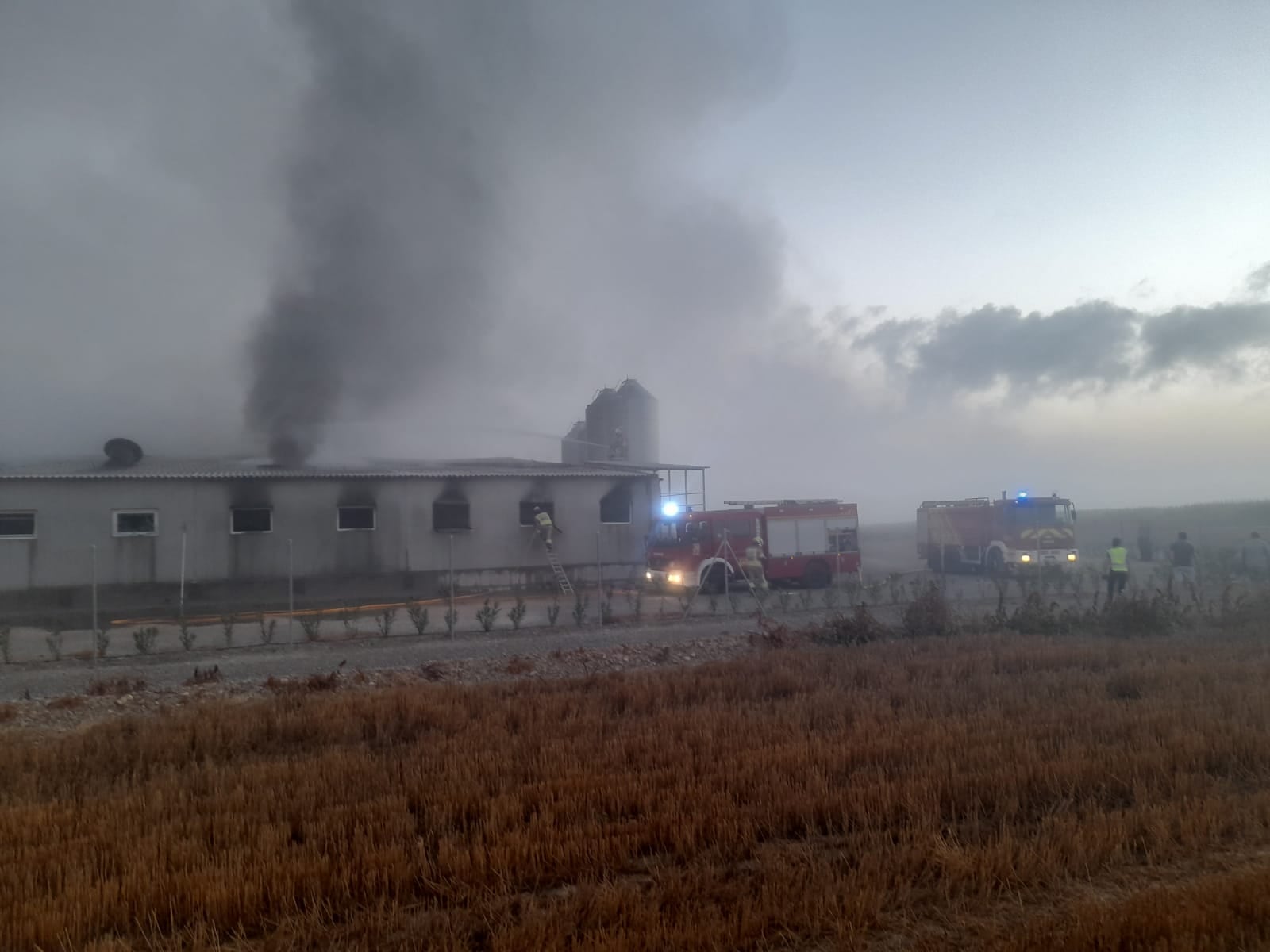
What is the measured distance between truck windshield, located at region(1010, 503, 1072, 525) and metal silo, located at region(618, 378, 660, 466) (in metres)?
15.9

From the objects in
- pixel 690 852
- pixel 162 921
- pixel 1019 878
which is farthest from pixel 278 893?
pixel 1019 878

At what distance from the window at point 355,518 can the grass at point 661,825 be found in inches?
540

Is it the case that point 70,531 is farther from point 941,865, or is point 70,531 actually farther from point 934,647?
point 941,865

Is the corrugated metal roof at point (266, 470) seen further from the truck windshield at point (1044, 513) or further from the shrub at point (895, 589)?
the truck windshield at point (1044, 513)

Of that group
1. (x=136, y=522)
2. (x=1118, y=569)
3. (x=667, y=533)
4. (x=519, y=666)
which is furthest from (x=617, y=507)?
(x=519, y=666)

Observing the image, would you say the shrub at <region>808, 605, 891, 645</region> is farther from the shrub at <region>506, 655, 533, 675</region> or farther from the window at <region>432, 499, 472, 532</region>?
the window at <region>432, 499, 472, 532</region>

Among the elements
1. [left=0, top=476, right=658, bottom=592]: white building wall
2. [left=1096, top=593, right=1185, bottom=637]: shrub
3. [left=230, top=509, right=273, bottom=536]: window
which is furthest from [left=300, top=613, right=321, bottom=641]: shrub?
[left=1096, top=593, right=1185, bottom=637]: shrub

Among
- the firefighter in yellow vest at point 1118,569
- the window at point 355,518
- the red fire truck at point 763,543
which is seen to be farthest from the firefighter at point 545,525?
the firefighter in yellow vest at point 1118,569

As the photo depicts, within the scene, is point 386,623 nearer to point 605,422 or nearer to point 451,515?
point 451,515

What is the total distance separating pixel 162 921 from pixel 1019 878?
4110 millimetres

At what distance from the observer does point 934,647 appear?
1230cm

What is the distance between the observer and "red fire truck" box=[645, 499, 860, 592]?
21344 millimetres

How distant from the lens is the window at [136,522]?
19.7 meters

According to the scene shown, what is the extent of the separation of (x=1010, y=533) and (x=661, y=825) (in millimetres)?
23810
